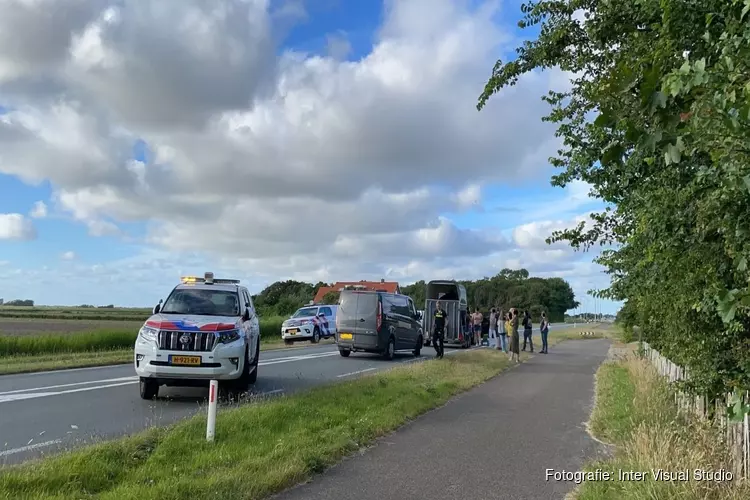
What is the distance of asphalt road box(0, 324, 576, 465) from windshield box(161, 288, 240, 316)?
5.57 feet

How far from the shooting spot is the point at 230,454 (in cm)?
716

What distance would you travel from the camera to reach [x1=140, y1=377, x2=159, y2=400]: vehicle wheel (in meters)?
11.8

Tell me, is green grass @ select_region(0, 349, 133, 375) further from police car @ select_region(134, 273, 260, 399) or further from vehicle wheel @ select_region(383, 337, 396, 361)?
vehicle wheel @ select_region(383, 337, 396, 361)

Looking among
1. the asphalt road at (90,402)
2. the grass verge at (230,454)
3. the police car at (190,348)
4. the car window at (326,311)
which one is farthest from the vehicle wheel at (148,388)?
the car window at (326,311)

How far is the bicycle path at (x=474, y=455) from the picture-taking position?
6367 millimetres

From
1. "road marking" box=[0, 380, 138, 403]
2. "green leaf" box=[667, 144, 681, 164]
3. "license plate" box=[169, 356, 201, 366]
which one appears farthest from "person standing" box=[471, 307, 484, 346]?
"green leaf" box=[667, 144, 681, 164]

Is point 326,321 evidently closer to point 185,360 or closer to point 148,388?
point 148,388

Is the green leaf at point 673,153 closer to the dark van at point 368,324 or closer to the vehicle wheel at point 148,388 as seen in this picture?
the vehicle wheel at point 148,388

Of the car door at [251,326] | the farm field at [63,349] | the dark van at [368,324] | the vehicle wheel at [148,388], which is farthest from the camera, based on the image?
the dark van at [368,324]

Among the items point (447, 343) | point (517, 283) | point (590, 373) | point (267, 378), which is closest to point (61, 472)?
point (267, 378)

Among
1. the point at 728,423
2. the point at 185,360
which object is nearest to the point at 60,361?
the point at 185,360

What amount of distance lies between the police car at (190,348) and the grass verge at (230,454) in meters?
1.34

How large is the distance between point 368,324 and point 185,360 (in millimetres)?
11557

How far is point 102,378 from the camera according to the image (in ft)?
50.1
